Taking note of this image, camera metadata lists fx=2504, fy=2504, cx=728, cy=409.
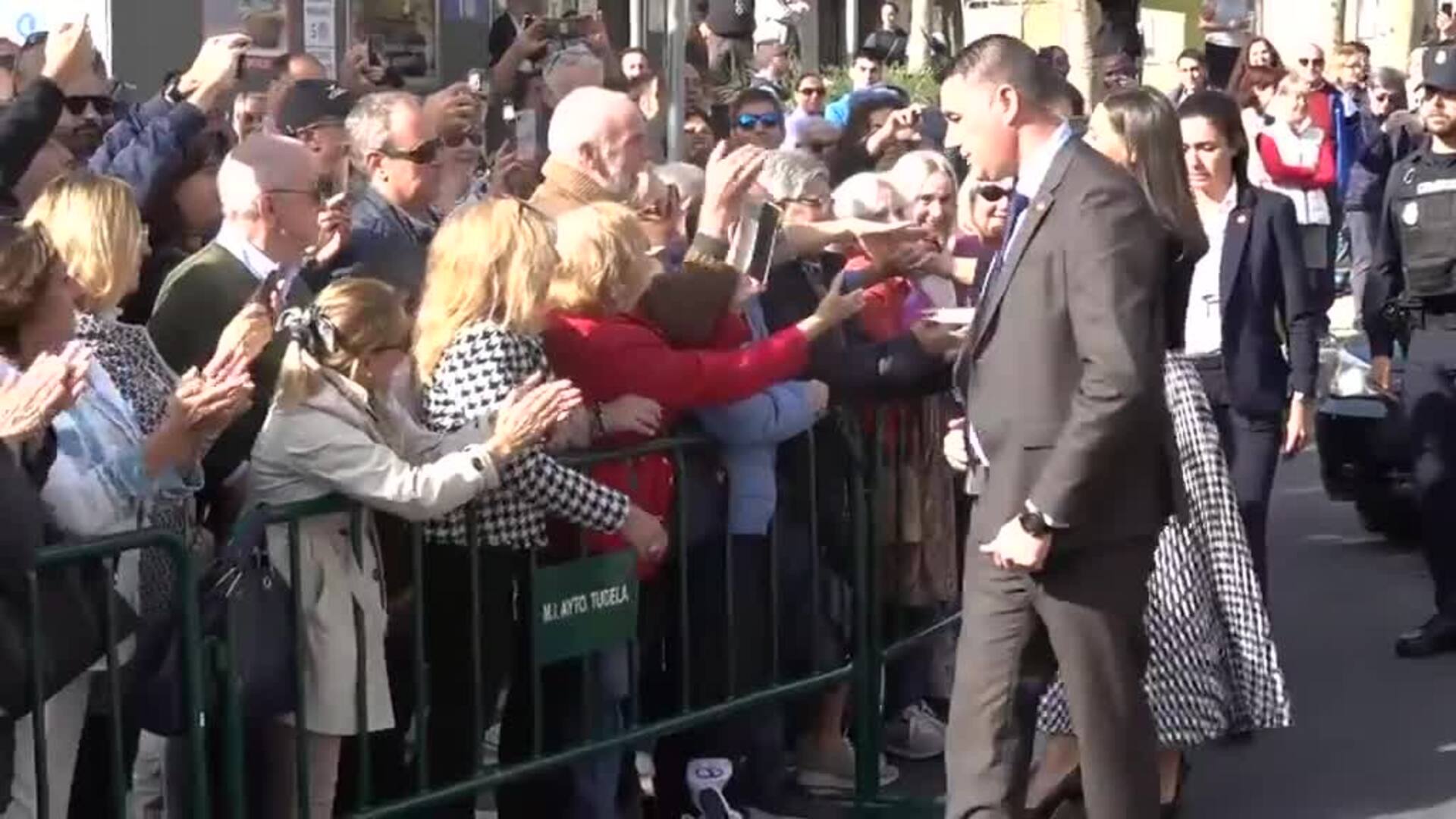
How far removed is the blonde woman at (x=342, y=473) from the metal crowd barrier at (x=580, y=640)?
1.7 inches

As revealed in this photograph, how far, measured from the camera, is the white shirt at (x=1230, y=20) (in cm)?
2388

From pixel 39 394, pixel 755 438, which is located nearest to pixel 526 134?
pixel 755 438

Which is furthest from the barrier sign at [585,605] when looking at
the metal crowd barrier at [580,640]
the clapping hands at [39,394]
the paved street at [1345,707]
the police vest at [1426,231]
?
the police vest at [1426,231]

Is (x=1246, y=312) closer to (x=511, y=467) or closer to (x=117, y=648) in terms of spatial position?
(x=511, y=467)

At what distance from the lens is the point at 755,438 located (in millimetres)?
6520

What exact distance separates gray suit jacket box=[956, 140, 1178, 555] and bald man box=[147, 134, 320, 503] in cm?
167

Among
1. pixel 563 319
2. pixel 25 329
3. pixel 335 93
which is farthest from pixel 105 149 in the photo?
pixel 25 329

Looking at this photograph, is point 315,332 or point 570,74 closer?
point 315,332

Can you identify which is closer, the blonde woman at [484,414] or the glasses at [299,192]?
the blonde woman at [484,414]

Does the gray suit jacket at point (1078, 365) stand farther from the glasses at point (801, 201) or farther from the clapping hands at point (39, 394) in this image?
the clapping hands at point (39, 394)

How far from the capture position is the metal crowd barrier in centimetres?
511

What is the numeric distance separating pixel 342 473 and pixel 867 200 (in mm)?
2880

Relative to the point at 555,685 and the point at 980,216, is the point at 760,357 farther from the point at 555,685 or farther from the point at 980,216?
the point at 980,216

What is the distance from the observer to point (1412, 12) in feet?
126
